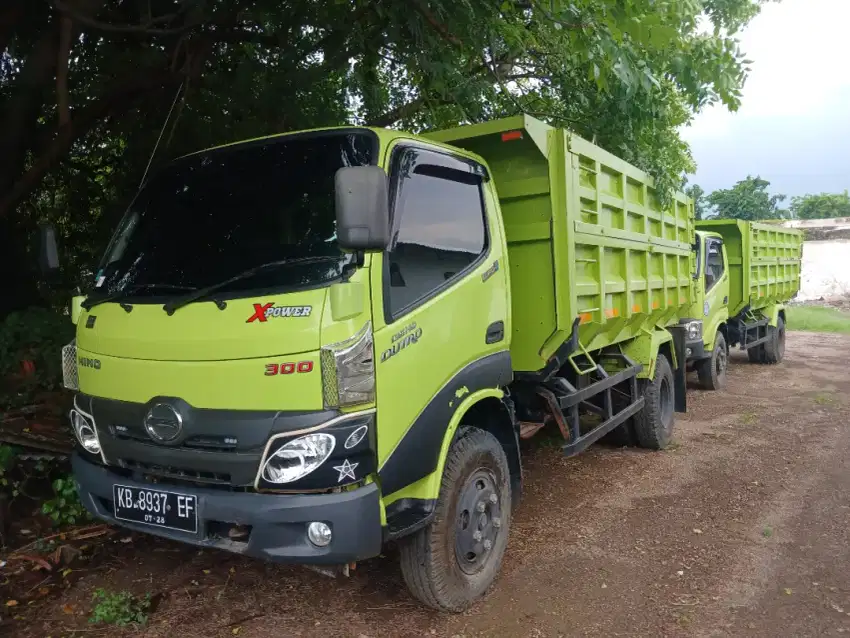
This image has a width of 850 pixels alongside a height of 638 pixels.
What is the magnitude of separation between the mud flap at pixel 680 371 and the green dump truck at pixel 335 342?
2844 millimetres

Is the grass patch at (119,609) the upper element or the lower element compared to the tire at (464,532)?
lower

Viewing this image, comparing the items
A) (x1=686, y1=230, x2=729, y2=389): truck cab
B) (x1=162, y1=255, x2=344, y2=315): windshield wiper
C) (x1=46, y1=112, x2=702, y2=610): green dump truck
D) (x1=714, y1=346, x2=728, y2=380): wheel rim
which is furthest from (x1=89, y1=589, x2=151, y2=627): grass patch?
(x1=714, y1=346, x2=728, y2=380): wheel rim

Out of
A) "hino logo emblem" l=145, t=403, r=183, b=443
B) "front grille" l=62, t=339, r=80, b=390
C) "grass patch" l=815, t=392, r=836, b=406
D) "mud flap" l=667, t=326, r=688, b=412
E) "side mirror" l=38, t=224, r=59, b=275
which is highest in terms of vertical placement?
"side mirror" l=38, t=224, r=59, b=275

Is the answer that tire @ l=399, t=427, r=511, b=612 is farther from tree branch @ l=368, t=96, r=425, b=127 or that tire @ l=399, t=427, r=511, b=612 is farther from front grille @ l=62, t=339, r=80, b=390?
tree branch @ l=368, t=96, r=425, b=127

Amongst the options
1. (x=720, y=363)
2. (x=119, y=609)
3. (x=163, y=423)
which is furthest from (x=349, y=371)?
(x=720, y=363)

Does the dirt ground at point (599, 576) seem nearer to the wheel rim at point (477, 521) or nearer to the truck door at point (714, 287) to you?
the wheel rim at point (477, 521)

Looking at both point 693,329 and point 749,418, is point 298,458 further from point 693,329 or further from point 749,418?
point 749,418

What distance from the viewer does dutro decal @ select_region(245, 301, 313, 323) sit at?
2344 mm

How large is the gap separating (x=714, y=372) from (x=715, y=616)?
642 cm

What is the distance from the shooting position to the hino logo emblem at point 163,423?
247cm

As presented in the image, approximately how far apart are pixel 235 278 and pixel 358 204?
667 mm

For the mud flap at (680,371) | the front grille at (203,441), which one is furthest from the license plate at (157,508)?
the mud flap at (680,371)

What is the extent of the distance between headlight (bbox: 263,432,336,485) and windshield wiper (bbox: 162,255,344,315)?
24.6 inches

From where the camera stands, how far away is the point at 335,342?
2318 mm
